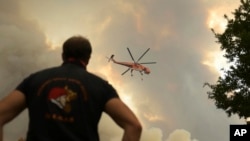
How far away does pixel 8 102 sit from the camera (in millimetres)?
3924

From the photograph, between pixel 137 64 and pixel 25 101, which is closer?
pixel 25 101

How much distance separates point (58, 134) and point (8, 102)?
0.49 m

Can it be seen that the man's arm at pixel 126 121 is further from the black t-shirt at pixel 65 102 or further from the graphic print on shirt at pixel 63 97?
the graphic print on shirt at pixel 63 97

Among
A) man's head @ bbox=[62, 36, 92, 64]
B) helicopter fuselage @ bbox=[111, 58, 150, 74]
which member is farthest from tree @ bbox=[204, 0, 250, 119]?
helicopter fuselage @ bbox=[111, 58, 150, 74]

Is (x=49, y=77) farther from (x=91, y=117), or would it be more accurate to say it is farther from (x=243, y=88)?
(x=243, y=88)

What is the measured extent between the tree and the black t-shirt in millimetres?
26720

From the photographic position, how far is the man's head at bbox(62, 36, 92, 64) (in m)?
4.12

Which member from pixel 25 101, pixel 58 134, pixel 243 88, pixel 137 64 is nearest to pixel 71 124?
pixel 58 134

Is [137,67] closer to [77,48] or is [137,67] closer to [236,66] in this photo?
[236,66]

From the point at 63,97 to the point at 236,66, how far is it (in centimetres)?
2918

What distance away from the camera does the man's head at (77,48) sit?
13.5 ft

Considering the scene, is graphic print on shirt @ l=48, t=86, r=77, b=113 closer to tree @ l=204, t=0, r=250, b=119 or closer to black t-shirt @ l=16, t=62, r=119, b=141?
black t-shirt @ l=16, t=62, r=119, b=141

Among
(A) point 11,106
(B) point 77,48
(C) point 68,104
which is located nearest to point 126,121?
(C) point 68,104

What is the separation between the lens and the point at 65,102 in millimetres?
3908
